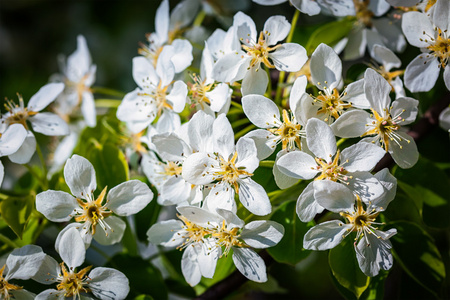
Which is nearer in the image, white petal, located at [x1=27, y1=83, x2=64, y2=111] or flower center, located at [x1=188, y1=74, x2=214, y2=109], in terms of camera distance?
flower center, located at [x1=188, y1=74, x2=214, y2=109]

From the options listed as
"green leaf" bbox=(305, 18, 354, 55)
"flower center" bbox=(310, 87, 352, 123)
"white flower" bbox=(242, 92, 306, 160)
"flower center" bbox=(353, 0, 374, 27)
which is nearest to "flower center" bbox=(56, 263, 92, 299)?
"white flower" bbox=(242, 92, 306, 160)

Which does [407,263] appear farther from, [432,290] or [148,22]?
[148,22]

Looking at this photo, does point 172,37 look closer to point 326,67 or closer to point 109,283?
point 326,67

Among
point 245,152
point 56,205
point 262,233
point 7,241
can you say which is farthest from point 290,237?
point 7,241

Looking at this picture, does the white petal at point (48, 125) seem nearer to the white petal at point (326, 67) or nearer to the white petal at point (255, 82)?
the white petal at point (255, 82)

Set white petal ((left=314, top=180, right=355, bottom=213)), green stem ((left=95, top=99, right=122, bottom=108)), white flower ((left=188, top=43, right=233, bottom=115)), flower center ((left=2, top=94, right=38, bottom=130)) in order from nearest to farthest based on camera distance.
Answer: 1. white petal ((left=314, top=180, right=355, bottom=213))
2. white flower ((left=188, top=43, right=233, bottom=115))
3. flower center ((left=2, top=94, right=38, bottom=130))
4. green stem ((left=95, top=99, right=122, bottom=108))

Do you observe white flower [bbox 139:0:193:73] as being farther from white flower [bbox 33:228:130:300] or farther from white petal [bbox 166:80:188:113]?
white flower [bbox 33:228:130:300]

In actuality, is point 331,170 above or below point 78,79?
above

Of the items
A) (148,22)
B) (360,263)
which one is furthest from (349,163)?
(148,22)
